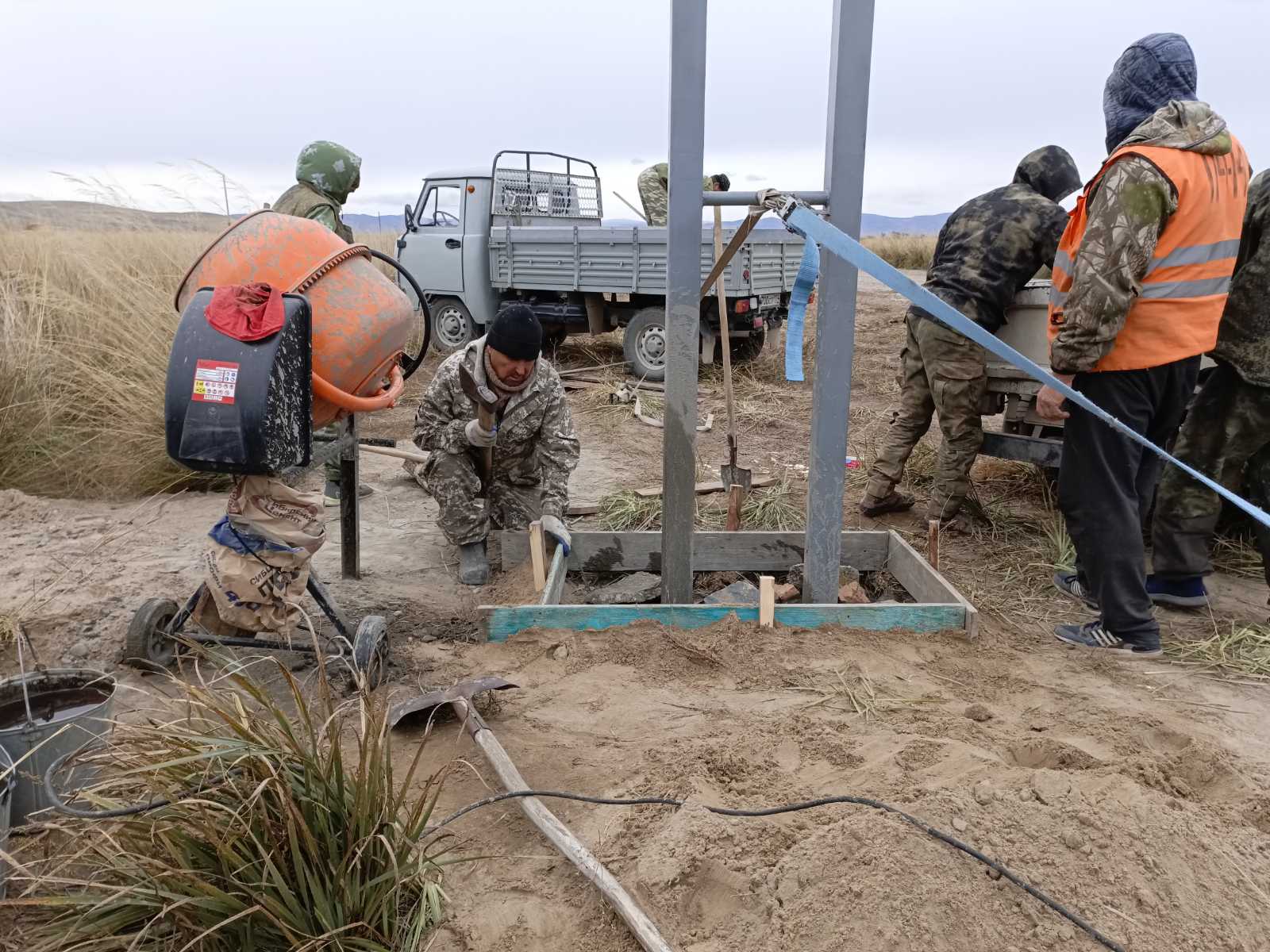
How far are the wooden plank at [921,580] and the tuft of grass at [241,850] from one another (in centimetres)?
225

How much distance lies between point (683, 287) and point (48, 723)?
2307mm

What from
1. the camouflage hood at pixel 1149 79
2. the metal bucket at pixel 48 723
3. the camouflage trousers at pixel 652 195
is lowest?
the metal bucket at pixel 48 723

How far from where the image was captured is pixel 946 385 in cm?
475

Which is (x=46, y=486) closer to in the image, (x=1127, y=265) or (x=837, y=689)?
(x=837, y=689)

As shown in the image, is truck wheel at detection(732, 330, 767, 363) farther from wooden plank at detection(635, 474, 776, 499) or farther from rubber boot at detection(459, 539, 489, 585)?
rubber boot at detection(459, 539, 489, 585)

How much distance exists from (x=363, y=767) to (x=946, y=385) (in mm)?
3847

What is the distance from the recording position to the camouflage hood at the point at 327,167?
5.35 m

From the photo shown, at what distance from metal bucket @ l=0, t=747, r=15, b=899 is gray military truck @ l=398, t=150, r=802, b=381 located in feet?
24.7

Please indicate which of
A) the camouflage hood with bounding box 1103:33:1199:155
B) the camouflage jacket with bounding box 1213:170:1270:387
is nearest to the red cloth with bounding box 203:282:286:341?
the camouflage hood with bounding box 1103:33:1199:155

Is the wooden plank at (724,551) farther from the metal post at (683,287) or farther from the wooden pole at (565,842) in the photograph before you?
the wooden pole at (565,842)

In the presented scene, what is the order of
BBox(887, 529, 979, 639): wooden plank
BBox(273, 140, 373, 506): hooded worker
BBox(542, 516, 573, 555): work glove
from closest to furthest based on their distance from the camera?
1. BBox(887, 529, 979, 639): wooden plank
2. BBox(542, 516, 573, 555): work glove
3. BBox(273, 140, 373, 506): hooded worker

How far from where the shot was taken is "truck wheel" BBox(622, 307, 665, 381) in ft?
32.1

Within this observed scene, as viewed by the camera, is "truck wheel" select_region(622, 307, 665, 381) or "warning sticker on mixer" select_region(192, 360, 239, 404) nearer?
"warning sticker on mixer" select_region(192, 360, 239, 404)

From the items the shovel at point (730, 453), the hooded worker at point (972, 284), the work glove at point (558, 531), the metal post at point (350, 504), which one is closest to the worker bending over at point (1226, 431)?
the hooded worker at point (972, 284)
